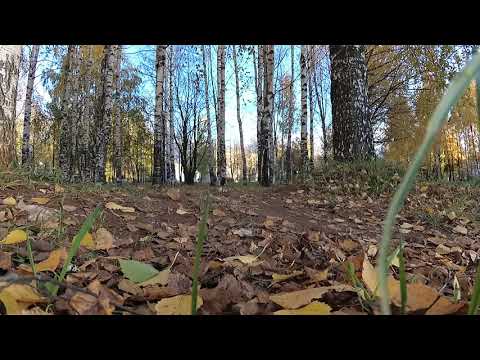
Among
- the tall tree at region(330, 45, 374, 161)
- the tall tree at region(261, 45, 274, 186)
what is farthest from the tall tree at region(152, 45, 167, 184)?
the tall tree at region(330, 45, 374, 161)

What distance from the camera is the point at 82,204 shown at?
2.08m

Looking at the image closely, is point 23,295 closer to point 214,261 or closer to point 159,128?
point 214,261

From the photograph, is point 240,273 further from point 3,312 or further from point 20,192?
point 20,192

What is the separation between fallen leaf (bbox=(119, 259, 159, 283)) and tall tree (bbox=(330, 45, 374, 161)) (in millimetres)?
5124

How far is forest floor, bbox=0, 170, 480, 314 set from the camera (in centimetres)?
65

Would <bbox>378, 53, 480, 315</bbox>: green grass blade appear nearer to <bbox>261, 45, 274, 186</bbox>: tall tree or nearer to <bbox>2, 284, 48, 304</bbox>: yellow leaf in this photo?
<bbox>2, 284, 48, 304</bbox>: yellow leaf

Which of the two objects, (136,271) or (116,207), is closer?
(136,271)

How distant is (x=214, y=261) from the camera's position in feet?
3.87

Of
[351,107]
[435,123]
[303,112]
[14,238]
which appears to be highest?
[303,112]

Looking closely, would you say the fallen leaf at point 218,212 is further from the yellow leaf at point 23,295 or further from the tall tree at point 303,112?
the tall tree at point 303,112

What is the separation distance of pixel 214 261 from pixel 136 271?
13.4 inches

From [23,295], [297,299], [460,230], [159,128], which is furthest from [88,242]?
[159,128]
